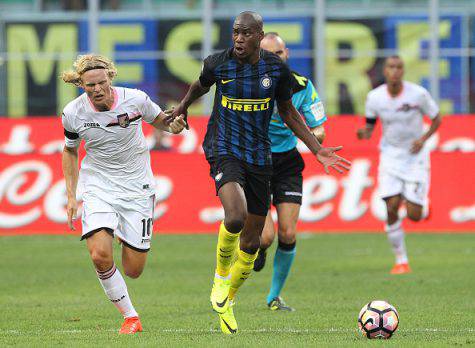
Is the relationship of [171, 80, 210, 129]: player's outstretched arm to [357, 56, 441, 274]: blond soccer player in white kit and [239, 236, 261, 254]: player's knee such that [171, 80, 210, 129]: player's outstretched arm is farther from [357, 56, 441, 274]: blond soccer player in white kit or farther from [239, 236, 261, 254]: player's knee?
[357, 56, 441, 274]: blond soccer player in white kit

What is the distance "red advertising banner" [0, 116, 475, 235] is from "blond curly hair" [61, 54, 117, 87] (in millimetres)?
10560

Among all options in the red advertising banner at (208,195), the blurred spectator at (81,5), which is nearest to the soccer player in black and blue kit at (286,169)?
the red advertising banner at (208,195)

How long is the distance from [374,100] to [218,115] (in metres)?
6.12

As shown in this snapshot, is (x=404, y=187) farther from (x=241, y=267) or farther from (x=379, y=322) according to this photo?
(x=379, y=322)

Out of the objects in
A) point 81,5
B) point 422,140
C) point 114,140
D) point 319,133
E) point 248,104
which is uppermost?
point 81,5

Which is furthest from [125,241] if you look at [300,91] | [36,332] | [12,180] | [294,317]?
[12,180]

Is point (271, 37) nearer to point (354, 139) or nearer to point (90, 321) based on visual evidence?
point (90, 321)

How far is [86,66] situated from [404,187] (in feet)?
→ 22.7

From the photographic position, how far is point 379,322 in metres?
8.29

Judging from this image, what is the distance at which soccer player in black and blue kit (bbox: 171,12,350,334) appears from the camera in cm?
873

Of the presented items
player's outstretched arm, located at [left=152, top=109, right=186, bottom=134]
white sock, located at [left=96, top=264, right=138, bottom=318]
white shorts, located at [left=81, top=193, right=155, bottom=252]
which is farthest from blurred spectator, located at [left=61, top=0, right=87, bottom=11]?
white sock, located at [left=96, top=264, right=138, bottom=318]

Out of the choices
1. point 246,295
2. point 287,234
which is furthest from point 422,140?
point 287,234

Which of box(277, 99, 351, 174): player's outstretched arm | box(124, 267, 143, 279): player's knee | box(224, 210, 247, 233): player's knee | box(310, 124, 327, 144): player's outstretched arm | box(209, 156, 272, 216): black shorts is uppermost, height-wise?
box(277, 99, 351, 174): player's outstretched arm

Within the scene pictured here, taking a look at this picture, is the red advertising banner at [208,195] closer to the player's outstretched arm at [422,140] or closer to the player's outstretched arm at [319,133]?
the player's outstretched arm at [422,140]
